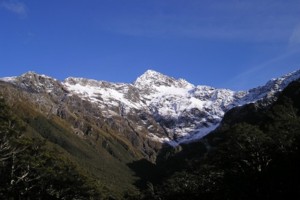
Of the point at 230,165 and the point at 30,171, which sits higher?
the point at 230,165

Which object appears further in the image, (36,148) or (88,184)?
(88,184)

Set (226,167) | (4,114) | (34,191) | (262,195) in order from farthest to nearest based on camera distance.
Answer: (226,167), (34,191), (262,195), (4,114)

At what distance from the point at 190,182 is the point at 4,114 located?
238ft

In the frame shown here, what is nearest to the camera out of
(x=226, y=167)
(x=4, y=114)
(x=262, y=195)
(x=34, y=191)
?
(x=4, y=114)

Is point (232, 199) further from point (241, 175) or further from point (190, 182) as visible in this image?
point (190, 182)

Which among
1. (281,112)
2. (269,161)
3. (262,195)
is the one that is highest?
(281,112)

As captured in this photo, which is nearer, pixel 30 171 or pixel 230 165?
pixel 30 171

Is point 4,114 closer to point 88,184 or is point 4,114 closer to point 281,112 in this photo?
point 88,184

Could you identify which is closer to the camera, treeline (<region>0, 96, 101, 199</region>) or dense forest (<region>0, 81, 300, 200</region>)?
treeline (<region>0, 96, 101, 199</region>)

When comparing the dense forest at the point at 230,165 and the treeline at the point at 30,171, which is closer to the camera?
the treeline at the point at 30,171

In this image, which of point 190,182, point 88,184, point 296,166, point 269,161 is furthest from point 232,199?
point 190,182

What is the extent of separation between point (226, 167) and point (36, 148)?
99.7 ft

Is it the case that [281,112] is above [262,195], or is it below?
above

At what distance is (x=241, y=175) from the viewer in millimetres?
72125
